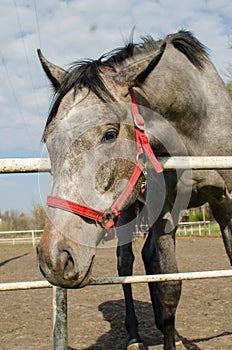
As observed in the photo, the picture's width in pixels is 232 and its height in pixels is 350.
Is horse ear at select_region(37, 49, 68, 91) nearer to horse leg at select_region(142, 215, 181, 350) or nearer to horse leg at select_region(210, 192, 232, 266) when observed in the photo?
horse leg at select_region(142, 215, 181, 350)

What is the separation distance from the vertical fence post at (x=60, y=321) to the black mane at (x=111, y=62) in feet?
3.18

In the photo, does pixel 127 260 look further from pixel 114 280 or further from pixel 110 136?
pixel 110 136

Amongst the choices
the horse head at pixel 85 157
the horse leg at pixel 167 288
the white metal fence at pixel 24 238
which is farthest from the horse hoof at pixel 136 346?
the white metal fence at pixel 24 238

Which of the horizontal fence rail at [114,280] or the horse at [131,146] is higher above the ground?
the horse at [131,146]

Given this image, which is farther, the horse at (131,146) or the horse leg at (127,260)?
the horse leg at (127,260)

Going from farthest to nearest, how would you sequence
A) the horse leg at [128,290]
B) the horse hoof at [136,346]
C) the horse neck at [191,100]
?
1. the horse leg at [128,290]
2. the horse hoof at [136,346]
3. the horse neck at [191,100]

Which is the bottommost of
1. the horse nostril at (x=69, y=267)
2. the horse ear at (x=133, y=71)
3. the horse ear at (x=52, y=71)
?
the horse nostril at (x=69, y=267)

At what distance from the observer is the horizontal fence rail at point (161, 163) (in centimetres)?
223

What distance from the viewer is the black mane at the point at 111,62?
2.46 meters

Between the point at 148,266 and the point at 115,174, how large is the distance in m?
2.51

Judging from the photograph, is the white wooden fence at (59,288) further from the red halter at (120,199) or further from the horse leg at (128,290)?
the horse leg at (128,290)

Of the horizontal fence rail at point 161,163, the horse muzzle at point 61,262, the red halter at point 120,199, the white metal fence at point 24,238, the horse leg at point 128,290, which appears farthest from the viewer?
the white metal fence at point 24,238

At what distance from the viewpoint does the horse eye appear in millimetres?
2350

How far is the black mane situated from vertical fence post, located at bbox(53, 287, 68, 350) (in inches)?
38.1
